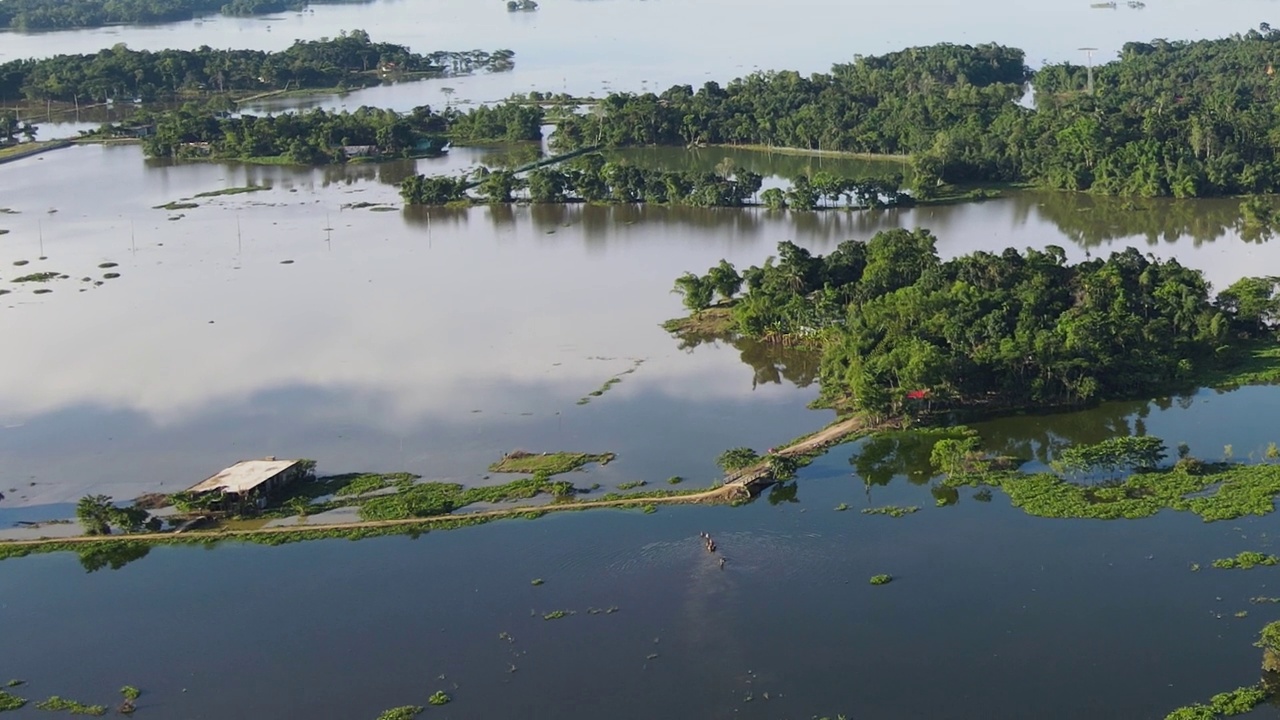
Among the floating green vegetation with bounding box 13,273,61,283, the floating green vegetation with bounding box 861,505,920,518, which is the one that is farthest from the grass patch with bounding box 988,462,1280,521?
the floating green vegetation with bounding box 13,273,61,283

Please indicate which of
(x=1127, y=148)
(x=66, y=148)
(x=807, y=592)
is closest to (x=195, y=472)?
(x=807, y=592)

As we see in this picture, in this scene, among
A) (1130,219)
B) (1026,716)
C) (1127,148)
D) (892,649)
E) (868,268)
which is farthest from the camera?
(1127,148)

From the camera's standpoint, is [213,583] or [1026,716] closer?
[1026,716]

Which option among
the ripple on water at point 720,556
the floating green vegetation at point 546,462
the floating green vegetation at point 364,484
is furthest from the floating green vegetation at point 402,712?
the floating green vegetation at point 546,462

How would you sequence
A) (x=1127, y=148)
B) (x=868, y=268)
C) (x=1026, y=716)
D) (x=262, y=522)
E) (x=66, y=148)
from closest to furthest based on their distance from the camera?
(x=1026, y=716)
(x=262, y=522)
(x=868, y=268)
(x=1127, y=148)
(x=66, y=148)

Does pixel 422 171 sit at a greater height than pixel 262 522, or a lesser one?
greater

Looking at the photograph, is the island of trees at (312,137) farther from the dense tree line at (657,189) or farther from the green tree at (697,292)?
the green tree at (697,292)

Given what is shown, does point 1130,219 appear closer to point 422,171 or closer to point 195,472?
point 422,171
